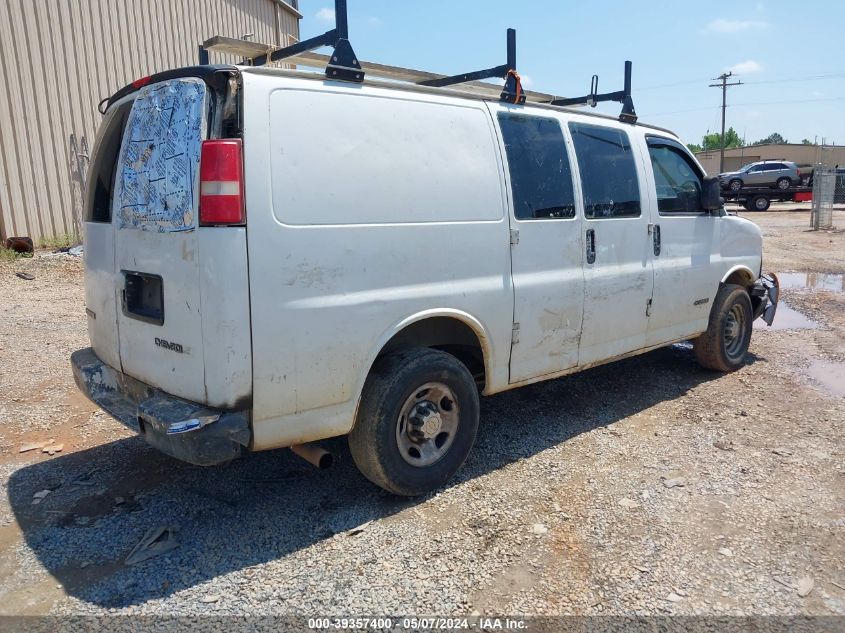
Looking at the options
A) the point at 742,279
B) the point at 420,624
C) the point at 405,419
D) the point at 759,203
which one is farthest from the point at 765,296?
the point at 759,203

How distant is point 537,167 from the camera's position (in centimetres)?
416

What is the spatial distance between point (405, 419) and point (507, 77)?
230cm

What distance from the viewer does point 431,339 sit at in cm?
384

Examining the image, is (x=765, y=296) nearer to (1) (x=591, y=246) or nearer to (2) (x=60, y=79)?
(1) (x=591, y=246)

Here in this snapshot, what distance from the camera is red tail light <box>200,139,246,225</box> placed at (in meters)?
2.85

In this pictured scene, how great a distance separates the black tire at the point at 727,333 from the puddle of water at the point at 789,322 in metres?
2.00

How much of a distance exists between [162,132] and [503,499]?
2642 millimetres

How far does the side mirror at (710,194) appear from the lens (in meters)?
5.50

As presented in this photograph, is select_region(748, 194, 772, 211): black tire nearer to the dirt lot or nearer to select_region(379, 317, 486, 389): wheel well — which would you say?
the dirt lot

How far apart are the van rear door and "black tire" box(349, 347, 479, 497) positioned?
737 millimetres

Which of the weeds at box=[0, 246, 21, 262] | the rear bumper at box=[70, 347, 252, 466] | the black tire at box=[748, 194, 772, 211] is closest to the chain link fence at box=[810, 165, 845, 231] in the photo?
the black tire at box=[748, 194, 772, 211]

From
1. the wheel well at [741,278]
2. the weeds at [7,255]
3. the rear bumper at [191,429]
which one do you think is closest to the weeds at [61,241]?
the weeds at [7,255]

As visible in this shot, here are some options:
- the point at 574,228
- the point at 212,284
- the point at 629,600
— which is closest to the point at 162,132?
the point at 212,284

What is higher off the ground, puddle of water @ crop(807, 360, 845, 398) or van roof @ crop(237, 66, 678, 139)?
van roof @ crop(237, 66, 678, 139)
